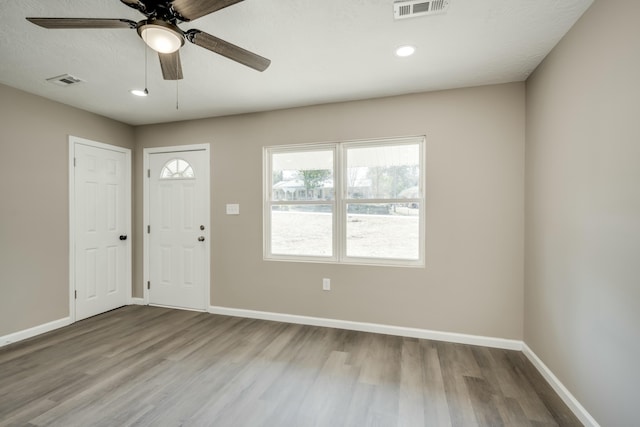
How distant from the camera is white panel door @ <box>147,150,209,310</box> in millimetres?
3688

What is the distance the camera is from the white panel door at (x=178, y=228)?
369 centimetres

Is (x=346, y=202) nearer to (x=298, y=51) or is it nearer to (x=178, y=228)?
(x=298, y=51)

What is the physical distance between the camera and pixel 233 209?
3551 mm

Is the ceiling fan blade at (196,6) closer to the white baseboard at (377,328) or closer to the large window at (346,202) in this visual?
the large window at (346,202)

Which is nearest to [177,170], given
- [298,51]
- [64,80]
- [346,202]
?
[64,80]

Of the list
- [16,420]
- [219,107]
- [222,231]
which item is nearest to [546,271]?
[222,231]

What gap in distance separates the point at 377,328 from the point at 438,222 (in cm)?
131

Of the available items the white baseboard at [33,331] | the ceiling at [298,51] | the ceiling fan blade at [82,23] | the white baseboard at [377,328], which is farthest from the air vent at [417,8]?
the white baseboard at [33,331]

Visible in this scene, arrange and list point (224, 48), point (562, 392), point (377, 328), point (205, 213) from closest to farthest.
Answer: point (224, 48)
point (562, 392)
point (377, 328)
point (205, 213)

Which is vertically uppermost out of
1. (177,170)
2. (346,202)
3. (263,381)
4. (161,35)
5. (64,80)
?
(64,80)

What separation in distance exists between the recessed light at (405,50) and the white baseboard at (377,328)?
8.48ft

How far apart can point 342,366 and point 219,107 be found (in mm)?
3060

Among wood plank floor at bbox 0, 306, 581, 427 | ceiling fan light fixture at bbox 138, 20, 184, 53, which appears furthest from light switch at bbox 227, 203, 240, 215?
ceiling fan light fixture at bbox 138, 20, 184, 53

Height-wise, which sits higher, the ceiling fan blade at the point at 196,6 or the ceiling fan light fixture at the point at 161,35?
the ceiling fan blade at the point at 196,6
